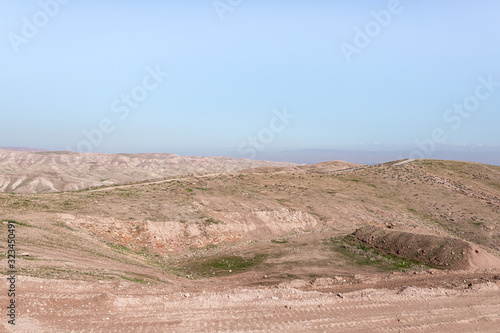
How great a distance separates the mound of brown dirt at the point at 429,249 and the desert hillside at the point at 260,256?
0.39 ft

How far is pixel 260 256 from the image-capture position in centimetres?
2800

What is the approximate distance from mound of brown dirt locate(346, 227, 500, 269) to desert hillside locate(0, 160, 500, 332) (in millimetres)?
120

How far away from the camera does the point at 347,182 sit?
5853 centimetres

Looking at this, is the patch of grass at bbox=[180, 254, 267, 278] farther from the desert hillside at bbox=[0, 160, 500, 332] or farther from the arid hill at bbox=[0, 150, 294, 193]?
the arid hill at bbox=[0, 150, 294, 193]

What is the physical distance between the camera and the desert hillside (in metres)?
13.3

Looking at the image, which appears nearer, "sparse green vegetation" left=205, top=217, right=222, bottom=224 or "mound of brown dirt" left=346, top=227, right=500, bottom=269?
"mound of brown dirt" left=346, top=227, right=500, bottom=269

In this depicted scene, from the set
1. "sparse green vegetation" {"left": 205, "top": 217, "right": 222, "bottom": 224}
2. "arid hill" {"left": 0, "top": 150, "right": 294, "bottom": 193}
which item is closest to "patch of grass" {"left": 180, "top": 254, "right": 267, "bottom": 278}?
"sparse green vegetation" {"left": 205, "top": 217, "right": 222, "bottom": 224}

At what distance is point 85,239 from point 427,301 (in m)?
23.7

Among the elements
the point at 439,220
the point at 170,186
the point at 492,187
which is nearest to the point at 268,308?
the point at 170,186

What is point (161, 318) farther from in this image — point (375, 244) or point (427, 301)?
point (375, 244)

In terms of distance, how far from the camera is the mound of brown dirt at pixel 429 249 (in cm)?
2500

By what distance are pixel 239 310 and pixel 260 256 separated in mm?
14377

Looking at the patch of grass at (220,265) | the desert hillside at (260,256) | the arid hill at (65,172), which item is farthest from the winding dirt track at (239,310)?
the arid hill at (65,172)

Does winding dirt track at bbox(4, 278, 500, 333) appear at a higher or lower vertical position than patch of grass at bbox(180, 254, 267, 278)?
higher
